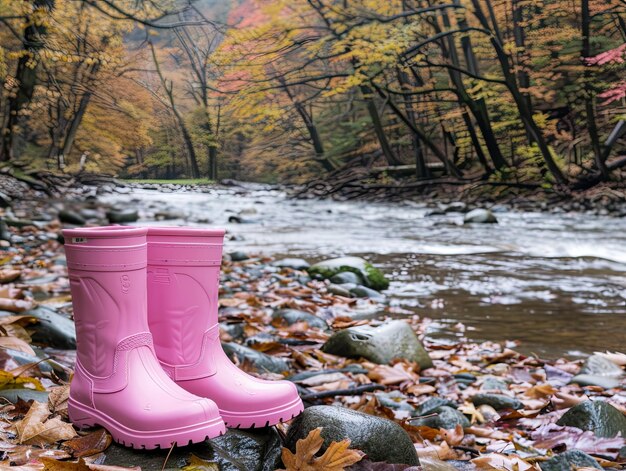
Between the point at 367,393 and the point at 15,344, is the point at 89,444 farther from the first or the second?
the point at 367,393

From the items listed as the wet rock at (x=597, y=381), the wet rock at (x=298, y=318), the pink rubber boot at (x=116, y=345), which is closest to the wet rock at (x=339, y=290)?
the wet rock at (x=298, y=318)

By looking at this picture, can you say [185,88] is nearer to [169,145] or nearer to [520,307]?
[169,145]

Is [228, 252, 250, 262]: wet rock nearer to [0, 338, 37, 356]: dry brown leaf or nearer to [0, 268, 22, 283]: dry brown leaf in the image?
[0, 268, 22, 283]: dry brown leaf

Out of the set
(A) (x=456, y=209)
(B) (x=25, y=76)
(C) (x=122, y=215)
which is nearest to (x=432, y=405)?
(C) (x=122, y=215)

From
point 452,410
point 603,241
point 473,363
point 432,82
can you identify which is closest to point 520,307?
point 473,363

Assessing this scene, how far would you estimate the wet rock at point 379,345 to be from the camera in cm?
254

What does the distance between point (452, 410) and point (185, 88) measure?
5.39m

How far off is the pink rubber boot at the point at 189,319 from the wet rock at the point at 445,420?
0.62m

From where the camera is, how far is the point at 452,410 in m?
1.84

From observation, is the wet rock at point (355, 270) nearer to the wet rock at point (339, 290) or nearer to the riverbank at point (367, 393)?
the wet rock at point (339, 290)

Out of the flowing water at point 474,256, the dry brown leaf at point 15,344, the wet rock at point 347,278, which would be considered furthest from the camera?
the wet rock at point 347,278

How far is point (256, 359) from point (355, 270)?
2.48m

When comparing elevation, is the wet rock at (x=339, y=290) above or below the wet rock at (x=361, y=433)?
below

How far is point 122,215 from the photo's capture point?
848 centimetres
